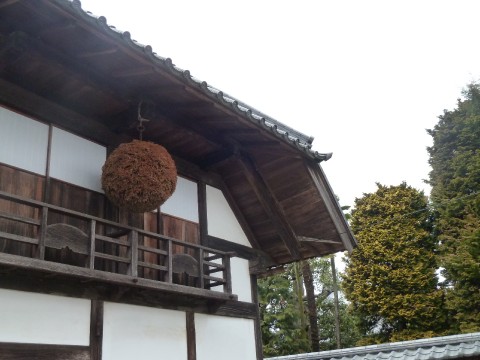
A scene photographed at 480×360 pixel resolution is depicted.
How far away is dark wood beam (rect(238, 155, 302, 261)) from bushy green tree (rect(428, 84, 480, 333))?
985 centimetres

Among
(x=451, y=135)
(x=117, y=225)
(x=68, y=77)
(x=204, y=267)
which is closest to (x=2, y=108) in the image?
(x=68, y=77)

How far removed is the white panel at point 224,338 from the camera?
730 centimetres

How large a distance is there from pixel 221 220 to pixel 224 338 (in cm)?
210

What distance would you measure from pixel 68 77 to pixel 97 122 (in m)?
0.92

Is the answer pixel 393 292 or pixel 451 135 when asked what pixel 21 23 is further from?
pixel 451 135

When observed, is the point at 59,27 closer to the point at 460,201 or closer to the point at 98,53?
the point at 98,53

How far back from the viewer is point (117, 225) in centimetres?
603

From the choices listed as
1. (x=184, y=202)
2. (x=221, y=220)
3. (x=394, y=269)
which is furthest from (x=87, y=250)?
(x=394, y=269)

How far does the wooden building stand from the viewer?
209 inches

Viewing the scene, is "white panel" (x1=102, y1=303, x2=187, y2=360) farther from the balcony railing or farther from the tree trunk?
the tree trunk

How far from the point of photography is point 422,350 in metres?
10.9

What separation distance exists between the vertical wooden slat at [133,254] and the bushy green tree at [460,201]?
44.9 feet

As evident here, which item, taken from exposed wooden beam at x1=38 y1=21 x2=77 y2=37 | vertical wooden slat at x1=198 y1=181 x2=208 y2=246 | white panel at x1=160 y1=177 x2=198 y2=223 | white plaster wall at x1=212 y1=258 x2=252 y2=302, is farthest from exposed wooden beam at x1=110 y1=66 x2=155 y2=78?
white plaster wall at x1=212 y1=258 x2=252 y2=302

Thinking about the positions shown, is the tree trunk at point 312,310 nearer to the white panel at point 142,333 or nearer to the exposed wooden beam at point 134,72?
the white panel at point 142,333
